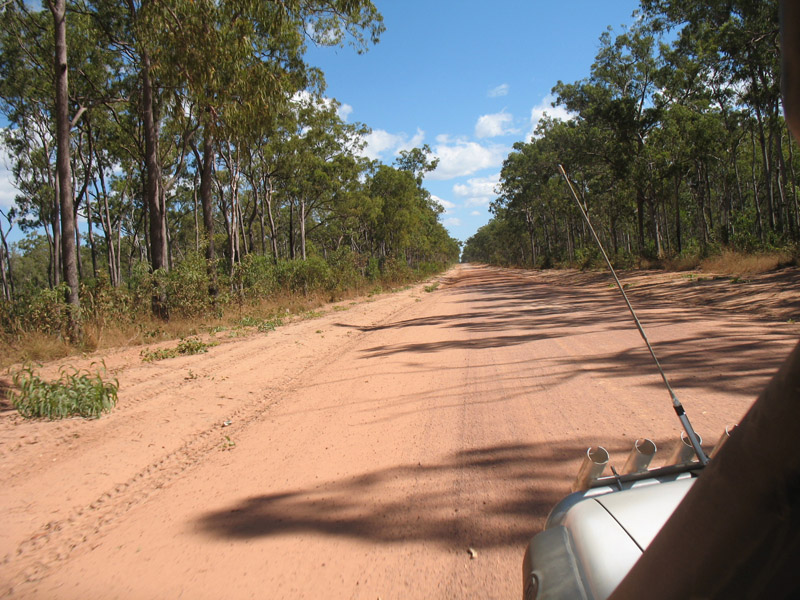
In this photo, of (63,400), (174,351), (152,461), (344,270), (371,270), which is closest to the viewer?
(152,461)

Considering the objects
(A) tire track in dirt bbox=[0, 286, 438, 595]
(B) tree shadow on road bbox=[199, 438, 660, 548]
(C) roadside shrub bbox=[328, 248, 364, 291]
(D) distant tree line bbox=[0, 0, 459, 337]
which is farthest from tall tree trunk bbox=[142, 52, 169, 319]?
(B) tree shadow on road bbox=[199, 438, 660, 548]

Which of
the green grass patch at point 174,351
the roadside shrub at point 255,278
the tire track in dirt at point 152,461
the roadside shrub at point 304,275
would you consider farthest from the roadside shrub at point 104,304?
the roadside shrub at point 304,275

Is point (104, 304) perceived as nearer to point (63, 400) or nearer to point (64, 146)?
point (64, 146)

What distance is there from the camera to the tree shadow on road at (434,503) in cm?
299

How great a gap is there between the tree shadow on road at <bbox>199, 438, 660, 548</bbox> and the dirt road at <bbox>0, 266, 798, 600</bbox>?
0.01 metres

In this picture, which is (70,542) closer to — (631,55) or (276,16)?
(276,16)

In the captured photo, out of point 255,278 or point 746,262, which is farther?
point 255,278

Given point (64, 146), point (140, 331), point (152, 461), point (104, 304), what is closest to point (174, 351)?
point (140, 331)

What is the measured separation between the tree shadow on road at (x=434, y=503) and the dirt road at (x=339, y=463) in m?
0.01

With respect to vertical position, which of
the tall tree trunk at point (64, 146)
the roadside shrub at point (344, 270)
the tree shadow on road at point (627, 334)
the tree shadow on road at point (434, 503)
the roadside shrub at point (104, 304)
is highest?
the tall tree trunk at point (64, 146)

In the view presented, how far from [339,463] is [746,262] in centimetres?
1739

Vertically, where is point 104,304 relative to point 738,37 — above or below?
below

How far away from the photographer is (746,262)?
54.2 ft

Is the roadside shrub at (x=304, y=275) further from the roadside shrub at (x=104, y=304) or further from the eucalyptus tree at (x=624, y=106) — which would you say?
the eucalyptus tree at (x=624, y=106)
